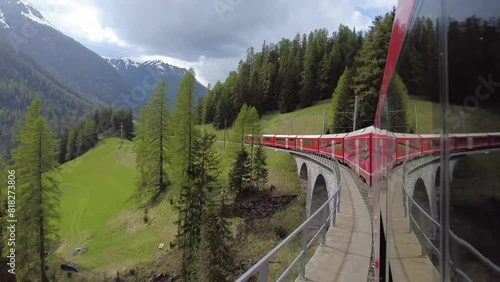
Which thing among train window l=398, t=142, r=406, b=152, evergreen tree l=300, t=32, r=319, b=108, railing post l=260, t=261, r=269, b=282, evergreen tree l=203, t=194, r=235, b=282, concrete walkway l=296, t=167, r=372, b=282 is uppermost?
evergreen tree l=300, t=32, r=319, b=108

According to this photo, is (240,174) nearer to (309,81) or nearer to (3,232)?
(3,232)

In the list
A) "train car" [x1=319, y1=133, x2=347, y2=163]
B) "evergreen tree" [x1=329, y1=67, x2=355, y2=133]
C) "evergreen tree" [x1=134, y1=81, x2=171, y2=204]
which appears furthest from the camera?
"evergreen tree" [x1=329, y1=67, x2=355, y2=133]

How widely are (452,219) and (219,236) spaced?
64.0ft

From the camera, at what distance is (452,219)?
126 cm

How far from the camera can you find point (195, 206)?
1030 inches

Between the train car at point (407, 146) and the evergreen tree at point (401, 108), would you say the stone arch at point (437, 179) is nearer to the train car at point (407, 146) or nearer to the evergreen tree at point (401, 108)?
the train car at point (407, 146)

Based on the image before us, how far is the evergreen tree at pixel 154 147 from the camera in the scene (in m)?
A: 39.6

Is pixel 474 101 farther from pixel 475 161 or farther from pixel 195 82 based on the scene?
pixel 195 82

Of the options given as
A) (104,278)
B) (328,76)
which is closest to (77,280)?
(104,278)

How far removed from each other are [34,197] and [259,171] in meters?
21.8

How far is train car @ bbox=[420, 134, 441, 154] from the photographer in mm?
1462

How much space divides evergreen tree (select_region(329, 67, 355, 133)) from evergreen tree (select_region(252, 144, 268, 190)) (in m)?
18.5

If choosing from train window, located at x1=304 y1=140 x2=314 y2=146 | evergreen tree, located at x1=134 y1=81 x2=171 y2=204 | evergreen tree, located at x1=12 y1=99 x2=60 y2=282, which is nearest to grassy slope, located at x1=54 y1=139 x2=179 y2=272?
evergreen tree, located at x1=134 y1=81 x2=171 y2=204

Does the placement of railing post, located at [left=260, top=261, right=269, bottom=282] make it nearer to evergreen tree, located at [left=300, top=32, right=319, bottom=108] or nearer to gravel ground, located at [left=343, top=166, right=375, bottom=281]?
gravel ground, located at [left=343, top=166, right=375, bottom=281]
